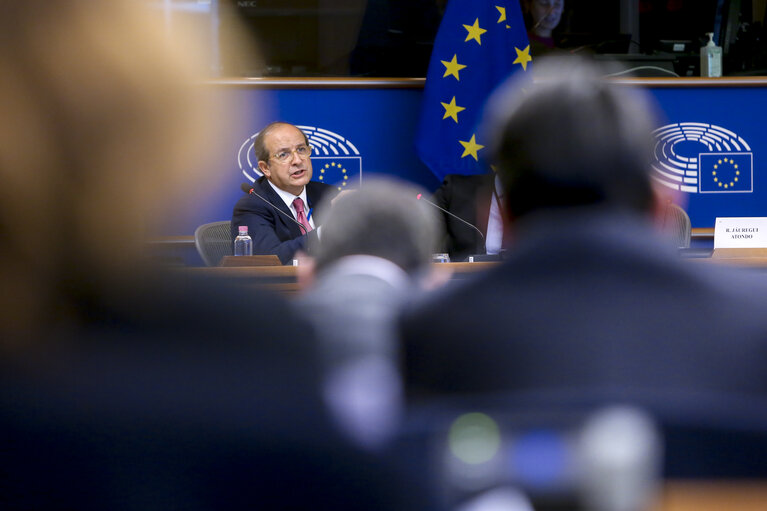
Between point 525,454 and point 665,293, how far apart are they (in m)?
0.18

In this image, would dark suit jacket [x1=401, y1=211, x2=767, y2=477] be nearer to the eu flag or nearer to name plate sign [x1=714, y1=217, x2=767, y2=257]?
name plate sign [x1=714, y1=217, x2=767, y2=257]

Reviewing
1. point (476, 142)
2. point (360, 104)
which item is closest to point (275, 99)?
point (360, 104)

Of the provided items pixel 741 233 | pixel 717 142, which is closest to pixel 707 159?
pixel 717 142

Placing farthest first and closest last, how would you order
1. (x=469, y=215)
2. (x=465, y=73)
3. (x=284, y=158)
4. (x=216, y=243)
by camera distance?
(x=465, y=73), (x=469, y=215), (x=284, y=158), (x=216, y=243)

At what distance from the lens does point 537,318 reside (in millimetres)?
771

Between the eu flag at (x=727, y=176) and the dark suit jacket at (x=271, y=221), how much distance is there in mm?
2160

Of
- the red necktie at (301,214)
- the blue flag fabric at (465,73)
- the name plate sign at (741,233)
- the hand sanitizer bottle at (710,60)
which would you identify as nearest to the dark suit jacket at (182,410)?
the name plate sign at (741,233)

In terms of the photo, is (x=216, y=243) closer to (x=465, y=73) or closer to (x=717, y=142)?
(x=465, y=73)

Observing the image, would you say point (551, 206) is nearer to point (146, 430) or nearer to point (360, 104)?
point (146, 430)

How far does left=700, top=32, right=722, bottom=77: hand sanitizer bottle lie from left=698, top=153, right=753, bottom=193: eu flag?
0.78 metres

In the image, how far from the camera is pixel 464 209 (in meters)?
4.33

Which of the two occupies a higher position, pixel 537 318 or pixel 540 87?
pixel 540 87

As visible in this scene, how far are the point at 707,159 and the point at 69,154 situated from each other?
4873mm

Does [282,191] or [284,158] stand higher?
[284,158]
